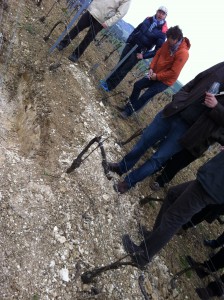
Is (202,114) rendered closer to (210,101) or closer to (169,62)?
(210,101)

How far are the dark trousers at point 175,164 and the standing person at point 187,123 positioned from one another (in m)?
0.68

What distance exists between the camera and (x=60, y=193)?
3629 mm

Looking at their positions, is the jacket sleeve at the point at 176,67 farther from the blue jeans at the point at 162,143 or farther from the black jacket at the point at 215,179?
the black jacket at the point at 215,179

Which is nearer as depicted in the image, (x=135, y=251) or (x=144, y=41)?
(x=135, y=251)

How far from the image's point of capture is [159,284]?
11.8ft

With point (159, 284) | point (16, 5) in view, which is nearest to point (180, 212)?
point (159, 284)

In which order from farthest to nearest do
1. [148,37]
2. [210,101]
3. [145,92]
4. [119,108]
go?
[119,108] → [148,37] → [145,92] → [210,101]

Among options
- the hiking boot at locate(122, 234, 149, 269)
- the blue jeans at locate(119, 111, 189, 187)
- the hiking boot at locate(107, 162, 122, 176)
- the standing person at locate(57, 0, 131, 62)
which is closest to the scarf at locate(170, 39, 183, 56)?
the blue jeans at locate(119, 111, 189, 187)

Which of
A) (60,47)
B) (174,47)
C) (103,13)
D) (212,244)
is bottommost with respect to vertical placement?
(212,244)

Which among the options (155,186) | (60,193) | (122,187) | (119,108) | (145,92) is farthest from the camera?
(119,108)

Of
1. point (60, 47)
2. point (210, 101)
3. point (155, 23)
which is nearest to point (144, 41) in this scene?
point (155, 23)

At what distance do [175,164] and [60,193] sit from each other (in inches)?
75.3

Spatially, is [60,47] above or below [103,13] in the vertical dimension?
below

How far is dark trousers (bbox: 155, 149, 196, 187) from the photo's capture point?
4.55 metres
